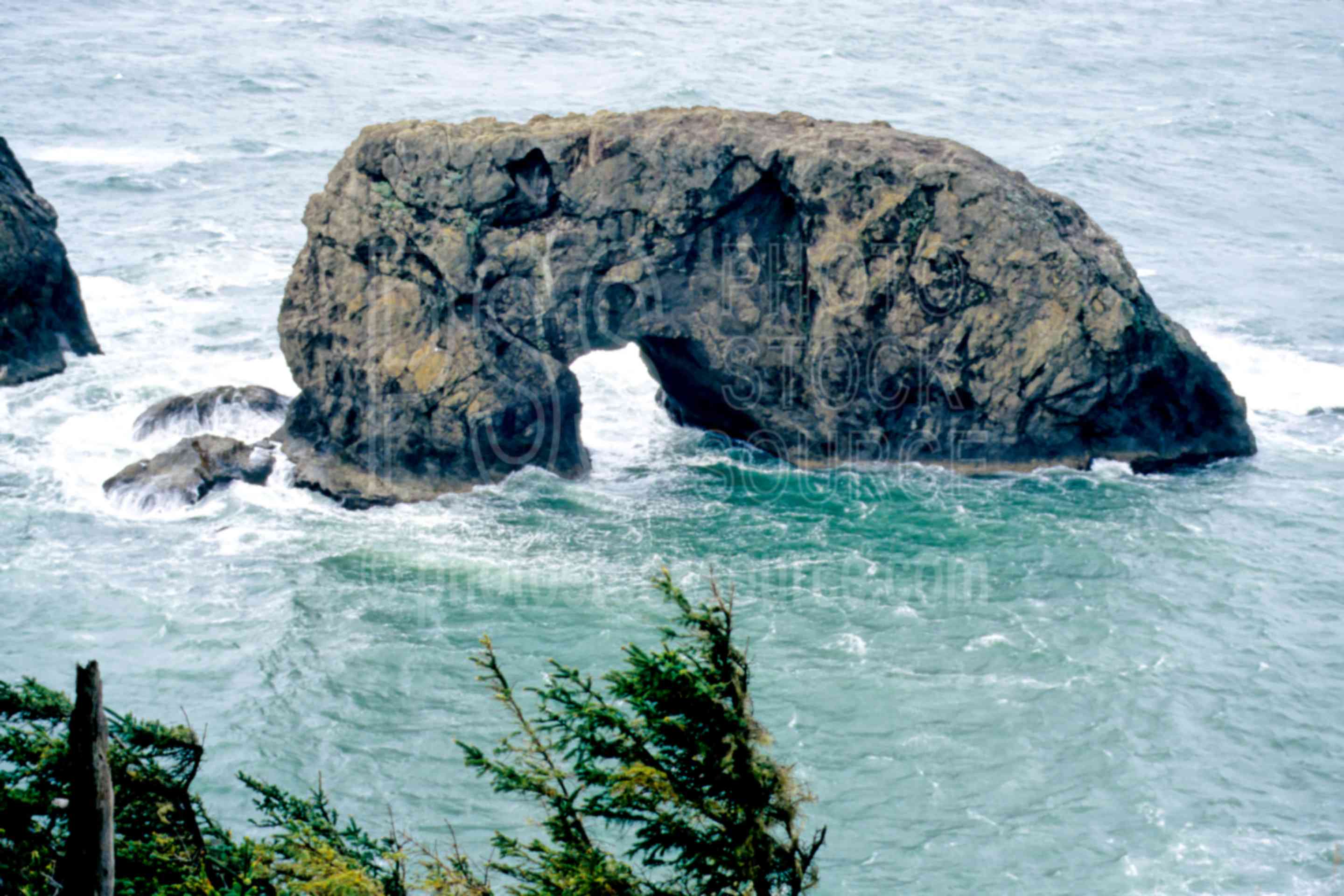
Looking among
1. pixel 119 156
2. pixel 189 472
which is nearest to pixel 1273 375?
pixel 189 472

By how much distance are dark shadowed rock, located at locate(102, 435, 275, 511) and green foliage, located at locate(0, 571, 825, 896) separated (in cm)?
1977

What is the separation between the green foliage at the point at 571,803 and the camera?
11.5 metres

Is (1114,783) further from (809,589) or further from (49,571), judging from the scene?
(49,571)

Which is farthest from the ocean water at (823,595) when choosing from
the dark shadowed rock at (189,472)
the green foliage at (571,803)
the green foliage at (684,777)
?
the green foliage at (684,777)

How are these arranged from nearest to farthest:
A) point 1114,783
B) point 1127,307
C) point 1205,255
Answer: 1. point 1114,783
2. point 1127,307
3. point 1205,255

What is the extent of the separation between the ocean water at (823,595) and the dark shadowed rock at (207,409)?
46cm

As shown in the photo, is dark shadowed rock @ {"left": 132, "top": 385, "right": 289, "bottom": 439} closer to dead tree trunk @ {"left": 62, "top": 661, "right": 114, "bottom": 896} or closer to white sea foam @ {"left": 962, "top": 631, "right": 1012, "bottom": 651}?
white sea foam @ {"left": 962, "top": 631, "right": 1012, "bottom": 651}

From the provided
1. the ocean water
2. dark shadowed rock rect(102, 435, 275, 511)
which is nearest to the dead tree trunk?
the ocean water

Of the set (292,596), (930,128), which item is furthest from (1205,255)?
(292,596)

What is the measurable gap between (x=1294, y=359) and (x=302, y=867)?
3783cm

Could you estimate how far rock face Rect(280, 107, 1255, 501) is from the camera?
107 ft

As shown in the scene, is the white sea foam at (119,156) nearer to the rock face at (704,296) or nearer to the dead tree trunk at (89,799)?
the rock face at (704,296)

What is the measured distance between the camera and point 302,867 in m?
11.9

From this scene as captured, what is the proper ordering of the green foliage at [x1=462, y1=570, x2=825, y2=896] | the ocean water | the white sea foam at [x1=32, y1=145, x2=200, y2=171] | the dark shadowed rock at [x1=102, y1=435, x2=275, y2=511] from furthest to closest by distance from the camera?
the white sea foam at [x1=32, y1=145, x2=200, y2=171], the dark shadowed rock at [x1=102, y1=435, x2=275, y2=511], the ocean water, the green foliage at [x1=462, y1=570, x2=825, y2=896]
